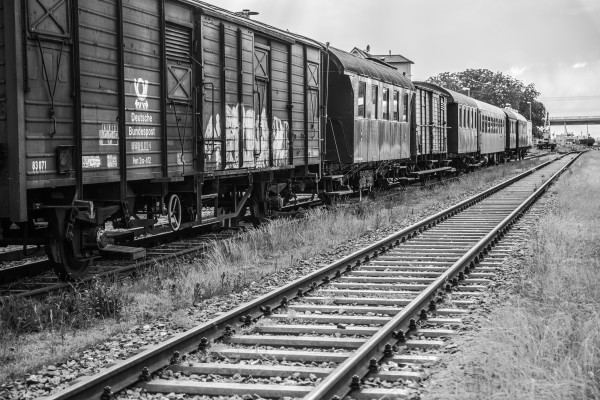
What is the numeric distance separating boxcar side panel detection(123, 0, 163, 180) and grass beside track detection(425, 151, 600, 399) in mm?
4959

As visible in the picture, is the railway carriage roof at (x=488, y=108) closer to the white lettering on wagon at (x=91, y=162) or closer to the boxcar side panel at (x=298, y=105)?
the boxcar side panel at (x=298, y=105)

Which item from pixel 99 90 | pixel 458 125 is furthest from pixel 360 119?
pixel 458 125

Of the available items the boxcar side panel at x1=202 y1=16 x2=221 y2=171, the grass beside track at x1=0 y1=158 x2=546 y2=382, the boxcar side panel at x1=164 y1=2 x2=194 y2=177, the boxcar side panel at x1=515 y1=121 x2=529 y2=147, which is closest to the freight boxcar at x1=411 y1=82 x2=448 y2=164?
the grass beside track at x1=0 y1=158 x2=546 y2=382

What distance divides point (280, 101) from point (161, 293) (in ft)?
21.8

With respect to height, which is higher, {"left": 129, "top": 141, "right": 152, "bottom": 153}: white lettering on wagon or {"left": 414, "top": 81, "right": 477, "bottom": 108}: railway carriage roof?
{"left": 414, "top": 81, "right": 477, "bottom": 108}: railway carriage roof

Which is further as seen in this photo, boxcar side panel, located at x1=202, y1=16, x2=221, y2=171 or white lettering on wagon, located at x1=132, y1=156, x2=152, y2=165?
boxcar side panel, located at x1=202, y1=16, x2=221, y2=171

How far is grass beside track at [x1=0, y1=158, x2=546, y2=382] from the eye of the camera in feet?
21.9

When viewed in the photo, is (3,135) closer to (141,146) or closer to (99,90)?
(99,90)

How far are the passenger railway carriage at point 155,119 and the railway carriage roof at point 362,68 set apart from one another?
0.07 meters

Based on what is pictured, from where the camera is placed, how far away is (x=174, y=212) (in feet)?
37.0

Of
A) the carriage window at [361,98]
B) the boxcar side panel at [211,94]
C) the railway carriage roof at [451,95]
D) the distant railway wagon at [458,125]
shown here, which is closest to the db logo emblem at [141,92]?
the boxcar side panel at [211,94]

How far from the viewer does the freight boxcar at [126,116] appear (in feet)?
25.6

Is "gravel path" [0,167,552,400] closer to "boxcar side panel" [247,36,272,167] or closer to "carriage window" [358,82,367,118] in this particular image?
"boxcar side panel" [247,36,272,167]

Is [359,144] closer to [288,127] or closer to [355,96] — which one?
[355,96]
